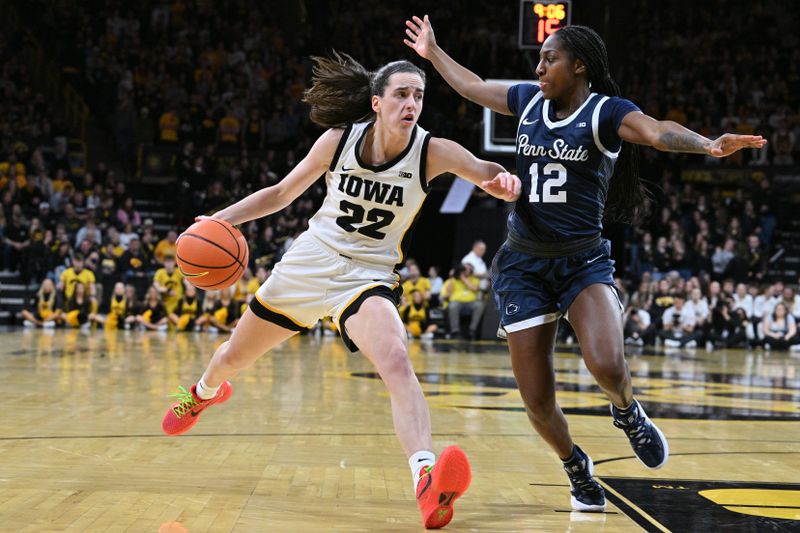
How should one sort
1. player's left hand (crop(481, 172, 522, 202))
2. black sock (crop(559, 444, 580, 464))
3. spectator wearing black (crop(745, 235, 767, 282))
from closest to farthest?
1. player's left hand (crop(481, 172, 522, 202))
2. black sock (crop(559, 444, 580, 464))
3. spectator wearing black (crop(745, 235, 767, 282))

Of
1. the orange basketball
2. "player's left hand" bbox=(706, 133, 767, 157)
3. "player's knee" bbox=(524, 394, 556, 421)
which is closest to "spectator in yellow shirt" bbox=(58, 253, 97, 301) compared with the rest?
the orange basketball

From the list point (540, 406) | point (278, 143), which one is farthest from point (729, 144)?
point (278, 143)

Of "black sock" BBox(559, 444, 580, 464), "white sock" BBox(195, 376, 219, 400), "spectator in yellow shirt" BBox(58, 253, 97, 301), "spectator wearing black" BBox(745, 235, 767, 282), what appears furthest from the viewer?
"spectator wearing black" BBox(745, 235, 767, 282)

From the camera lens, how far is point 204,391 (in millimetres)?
5281

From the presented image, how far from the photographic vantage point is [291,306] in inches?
187

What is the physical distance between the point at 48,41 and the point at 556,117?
22.5 meters

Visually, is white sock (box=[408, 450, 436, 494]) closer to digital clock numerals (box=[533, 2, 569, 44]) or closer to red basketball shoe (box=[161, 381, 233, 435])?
red basketball shoe (box=[161, 381, 233, 435])

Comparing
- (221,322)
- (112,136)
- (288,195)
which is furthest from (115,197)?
(288,195)

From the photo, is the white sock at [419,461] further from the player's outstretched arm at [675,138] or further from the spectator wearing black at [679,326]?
the spectator wearing black at [679,326]

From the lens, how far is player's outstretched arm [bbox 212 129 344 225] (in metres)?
4.76

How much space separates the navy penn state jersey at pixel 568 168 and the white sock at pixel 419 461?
1.14 meters

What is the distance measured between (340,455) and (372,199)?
174 cm

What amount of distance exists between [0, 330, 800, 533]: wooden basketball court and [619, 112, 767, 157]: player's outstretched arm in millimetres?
1552

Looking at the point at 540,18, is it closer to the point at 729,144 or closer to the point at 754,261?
the point at 729,144
